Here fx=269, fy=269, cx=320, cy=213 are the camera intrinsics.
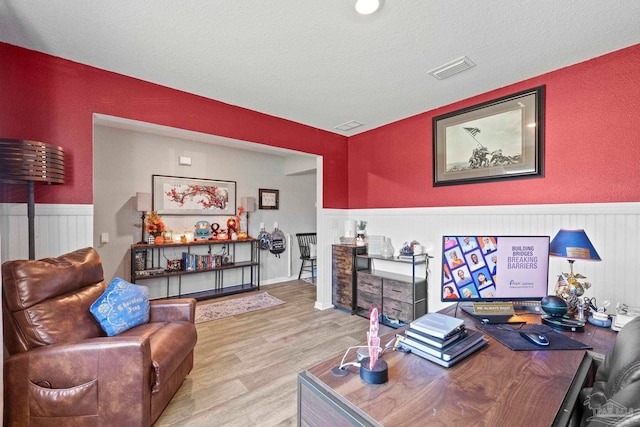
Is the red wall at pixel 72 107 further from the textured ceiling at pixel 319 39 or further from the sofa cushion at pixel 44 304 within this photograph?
the sofa cushion at pixel 44 304

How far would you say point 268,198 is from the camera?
5.25 m

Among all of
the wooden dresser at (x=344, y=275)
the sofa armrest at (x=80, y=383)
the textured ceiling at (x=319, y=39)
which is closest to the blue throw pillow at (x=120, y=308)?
the sofa armrest at (x=80, y=383)

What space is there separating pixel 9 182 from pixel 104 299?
112 centimetres

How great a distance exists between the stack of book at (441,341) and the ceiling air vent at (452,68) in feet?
6.75

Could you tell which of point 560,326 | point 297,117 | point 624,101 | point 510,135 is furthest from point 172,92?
point 624,101

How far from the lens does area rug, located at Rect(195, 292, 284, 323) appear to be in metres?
3.57

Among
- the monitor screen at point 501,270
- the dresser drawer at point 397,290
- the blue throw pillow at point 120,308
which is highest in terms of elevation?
the monitor screen at point 501,270

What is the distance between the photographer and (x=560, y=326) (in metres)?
1.44

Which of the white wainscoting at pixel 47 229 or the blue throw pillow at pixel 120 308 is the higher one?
the white wainscoting at pixel 47 229

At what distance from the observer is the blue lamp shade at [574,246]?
1.63m

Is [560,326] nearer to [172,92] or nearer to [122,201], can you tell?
[172,92]

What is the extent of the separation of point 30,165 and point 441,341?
8.81 ft

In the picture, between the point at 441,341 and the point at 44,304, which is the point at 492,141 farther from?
the point at 44,304

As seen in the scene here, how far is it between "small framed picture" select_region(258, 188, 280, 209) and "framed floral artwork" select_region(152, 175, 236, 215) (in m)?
0.53
